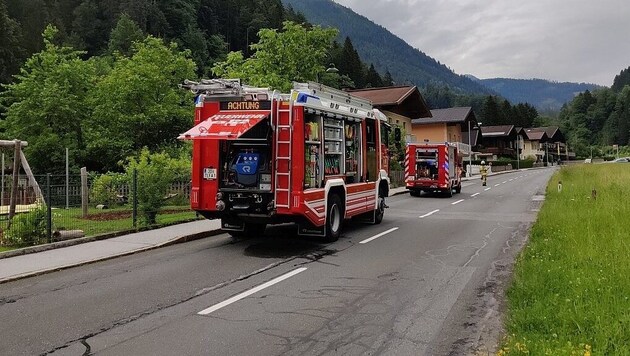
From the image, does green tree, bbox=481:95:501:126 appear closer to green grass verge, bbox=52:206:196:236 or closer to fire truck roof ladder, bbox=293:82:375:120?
fire truck roof ladder, bbox=293:82:375:120

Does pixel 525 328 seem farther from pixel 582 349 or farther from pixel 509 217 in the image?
pixel 509 217

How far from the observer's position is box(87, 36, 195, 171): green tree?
98.1 feet

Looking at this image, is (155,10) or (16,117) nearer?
(16,117)

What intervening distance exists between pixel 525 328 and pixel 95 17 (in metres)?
96.7

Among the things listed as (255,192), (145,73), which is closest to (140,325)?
(255,192)

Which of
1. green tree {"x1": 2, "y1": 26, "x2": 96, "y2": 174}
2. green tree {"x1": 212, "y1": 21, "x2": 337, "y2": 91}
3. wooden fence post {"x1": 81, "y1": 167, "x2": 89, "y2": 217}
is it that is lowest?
wooden fence post {"x1": 81, "y1": 167, "x2": 89, "y2": 217}

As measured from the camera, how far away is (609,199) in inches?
686

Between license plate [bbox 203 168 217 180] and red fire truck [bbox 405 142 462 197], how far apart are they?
734 inches

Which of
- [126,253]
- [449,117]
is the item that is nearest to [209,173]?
[126,253]

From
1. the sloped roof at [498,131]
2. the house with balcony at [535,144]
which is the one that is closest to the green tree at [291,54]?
the sloped roof at [498,131]

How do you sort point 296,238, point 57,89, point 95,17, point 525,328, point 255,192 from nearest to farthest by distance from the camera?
1. point 525,328
2. point 255,192
3. point 296,238
4. point 57,89
5. point 95,17

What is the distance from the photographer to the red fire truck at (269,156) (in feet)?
35.9

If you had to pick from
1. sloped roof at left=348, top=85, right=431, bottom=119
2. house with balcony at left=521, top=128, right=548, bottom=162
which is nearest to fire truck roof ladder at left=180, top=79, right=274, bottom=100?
sloped roof at left=348, top=85, right=431, bottom=119

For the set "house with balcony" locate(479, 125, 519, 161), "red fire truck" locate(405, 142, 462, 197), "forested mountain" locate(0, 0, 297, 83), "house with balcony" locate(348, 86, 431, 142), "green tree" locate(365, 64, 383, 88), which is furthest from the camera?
"house with balcony" locate(479, 125, 519, 161)
